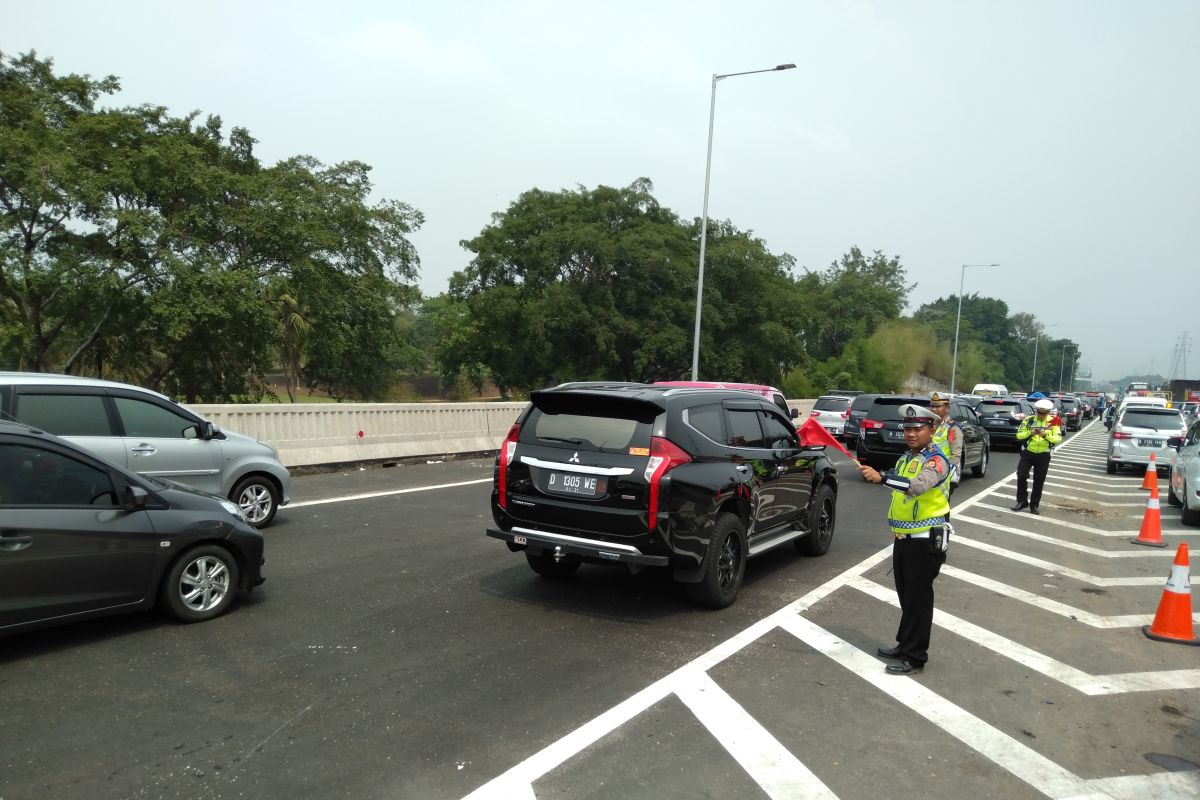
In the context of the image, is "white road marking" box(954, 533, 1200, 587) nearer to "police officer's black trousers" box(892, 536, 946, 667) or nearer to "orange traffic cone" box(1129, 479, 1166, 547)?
"orange traffic cone" box(1129, 479, 1166, 547)

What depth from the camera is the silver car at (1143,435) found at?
19016 millimetres

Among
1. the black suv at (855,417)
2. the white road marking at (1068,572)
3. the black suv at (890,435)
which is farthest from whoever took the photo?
the black suv at (855,417)

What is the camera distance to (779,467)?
24.7 feet

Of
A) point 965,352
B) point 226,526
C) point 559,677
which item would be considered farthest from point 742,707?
point 965,352

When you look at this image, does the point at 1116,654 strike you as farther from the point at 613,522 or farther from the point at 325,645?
the point at 325,645

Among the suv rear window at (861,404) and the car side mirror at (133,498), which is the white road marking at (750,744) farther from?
the suv rear window at (861,404)

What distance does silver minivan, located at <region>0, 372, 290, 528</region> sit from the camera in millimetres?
7277

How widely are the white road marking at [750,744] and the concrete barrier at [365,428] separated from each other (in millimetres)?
9591

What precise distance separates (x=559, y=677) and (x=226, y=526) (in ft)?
8.96

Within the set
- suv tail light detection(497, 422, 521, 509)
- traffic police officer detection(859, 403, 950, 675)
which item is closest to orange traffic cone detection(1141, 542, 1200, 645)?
traffic police officer detection(859, 403, 950, 675)

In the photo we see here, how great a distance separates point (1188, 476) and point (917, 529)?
973cm

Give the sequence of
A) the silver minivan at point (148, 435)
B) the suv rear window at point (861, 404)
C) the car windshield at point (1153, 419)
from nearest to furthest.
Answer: the silver minivan at point (148, 435), the suv rear window at point (861, 404), the car windshield at point (1153, 419)

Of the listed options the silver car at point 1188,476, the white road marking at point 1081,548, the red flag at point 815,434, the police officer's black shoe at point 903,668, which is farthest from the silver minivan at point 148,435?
the silver car at point 1188,476

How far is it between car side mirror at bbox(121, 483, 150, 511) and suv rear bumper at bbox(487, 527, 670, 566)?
2.55 meters
